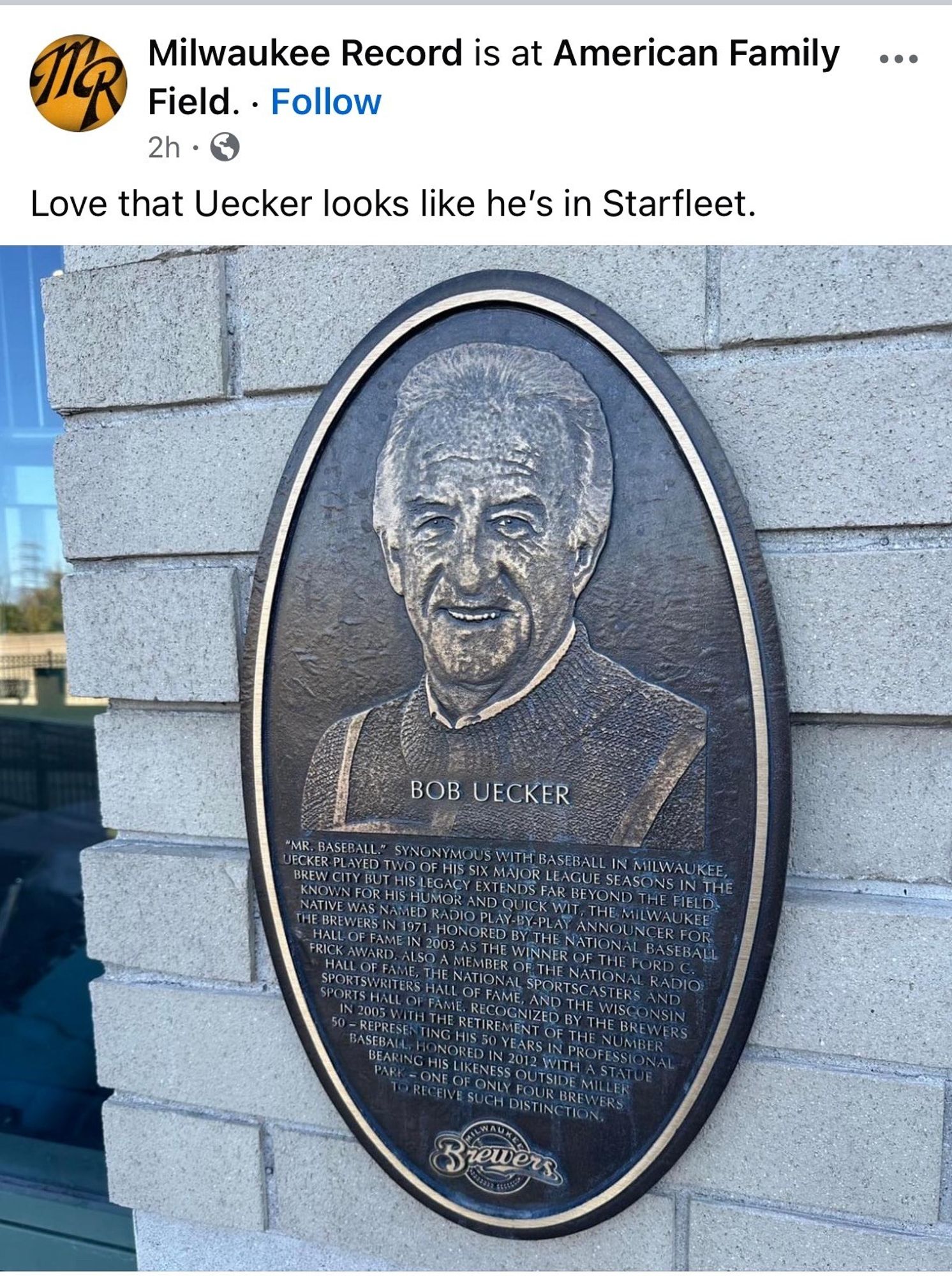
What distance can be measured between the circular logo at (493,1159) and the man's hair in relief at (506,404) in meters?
1.45

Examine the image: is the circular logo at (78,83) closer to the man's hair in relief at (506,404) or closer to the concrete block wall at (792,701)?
the concrete block wall at (792,701)

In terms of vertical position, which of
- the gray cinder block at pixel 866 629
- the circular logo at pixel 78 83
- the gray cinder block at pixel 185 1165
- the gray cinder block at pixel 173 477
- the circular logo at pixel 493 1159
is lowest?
the gray cinder block at pixel 185 1165

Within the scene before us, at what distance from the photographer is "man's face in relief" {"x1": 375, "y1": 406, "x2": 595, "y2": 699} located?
1899mm

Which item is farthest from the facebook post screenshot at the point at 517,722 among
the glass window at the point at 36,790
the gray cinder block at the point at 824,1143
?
the glass window at the point at 36,790

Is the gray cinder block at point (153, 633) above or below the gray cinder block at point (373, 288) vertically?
below

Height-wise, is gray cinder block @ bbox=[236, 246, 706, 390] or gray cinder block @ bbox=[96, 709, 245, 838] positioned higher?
gray cinder block @ bbox=[236, 246, 706, 390]

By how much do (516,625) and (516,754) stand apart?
307 mm

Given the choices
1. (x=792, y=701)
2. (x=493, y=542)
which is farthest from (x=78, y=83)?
(x=792, y=701)

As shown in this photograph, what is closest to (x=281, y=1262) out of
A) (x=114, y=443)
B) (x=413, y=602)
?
(x=413, y=602)

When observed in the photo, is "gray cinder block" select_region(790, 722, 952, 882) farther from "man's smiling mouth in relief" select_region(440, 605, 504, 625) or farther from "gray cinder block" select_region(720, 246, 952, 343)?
"gray cinder block" select_region(720, 246, 952, 343)

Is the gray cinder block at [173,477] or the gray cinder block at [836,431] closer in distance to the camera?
the gray cinder block at [836,431]

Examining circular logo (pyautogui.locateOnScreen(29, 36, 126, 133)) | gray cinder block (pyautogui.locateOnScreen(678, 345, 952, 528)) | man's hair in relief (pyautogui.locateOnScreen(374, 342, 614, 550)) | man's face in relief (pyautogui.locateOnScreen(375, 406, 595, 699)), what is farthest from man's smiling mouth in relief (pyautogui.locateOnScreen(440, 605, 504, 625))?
circular logo (pyautogui.locateOnScreen(29, 36, 126, 133))

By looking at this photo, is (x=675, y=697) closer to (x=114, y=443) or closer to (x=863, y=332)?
(x=863, y=332)

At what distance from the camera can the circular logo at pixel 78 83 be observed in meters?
2.21
